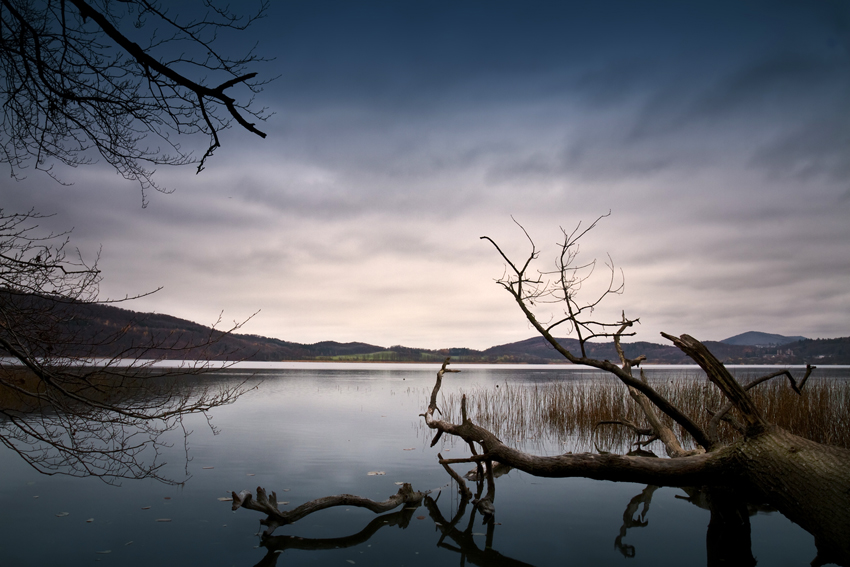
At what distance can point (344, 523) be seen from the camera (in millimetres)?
5949

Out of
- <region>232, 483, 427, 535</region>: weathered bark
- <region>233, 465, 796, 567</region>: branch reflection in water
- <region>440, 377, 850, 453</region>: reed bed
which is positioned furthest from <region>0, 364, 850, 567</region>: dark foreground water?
<region>440, 377, 850, 453</region>: reed bed

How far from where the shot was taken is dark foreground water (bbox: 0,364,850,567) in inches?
197

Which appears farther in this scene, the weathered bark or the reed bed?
the reed bed

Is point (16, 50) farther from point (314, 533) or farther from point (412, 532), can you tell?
point (412, 532)

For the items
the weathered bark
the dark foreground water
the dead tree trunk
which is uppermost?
the dead tree trunk

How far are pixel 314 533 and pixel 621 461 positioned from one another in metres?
3.44

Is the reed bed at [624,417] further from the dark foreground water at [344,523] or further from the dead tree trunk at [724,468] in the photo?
the dead tree trunk at [724,468]

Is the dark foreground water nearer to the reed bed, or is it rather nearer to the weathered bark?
the weathered bark

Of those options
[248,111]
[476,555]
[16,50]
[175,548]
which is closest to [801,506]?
[476,555]

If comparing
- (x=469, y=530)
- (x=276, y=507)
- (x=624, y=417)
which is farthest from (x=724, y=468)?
(x=624, y=417)

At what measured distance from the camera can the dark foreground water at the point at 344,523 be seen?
501cm

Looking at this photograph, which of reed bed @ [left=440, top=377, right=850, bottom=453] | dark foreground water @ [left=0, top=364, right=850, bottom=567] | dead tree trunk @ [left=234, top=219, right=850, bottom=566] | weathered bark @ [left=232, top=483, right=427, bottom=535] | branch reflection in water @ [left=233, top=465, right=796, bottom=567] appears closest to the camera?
dead tree trunk @ [left=234, top=219, right=850, bottom=566]

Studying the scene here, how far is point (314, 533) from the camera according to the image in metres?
5.56

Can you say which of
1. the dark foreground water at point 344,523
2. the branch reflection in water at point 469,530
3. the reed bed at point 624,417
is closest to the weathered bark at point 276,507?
the branch reflection in water at point 469,530
